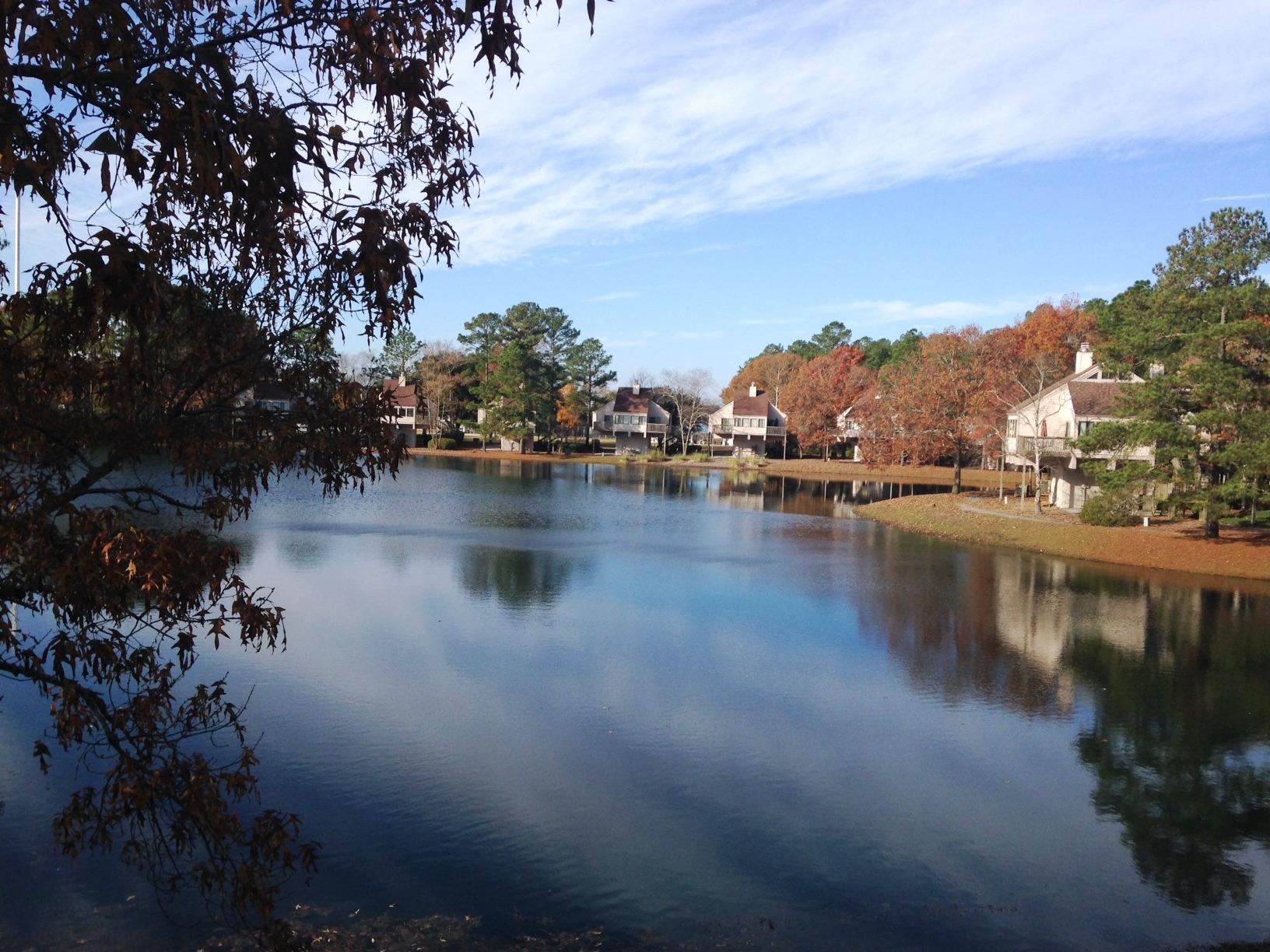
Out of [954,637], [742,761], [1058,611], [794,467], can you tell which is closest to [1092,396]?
[1058,611]

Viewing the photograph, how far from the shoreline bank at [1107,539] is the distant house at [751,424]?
2184 inches

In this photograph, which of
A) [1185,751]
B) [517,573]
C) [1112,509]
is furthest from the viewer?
[1112,509]

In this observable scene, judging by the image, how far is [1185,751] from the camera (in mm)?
16250

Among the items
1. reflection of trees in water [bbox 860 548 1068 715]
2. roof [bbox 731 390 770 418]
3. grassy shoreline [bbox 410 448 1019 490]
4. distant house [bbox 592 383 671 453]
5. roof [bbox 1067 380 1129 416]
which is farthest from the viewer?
distant house [bbox 592 383 671 453]

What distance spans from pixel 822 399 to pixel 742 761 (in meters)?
86.5

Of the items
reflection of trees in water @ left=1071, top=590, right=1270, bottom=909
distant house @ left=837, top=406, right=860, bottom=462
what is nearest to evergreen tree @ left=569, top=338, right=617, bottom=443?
distant house @ left=837, top=406, right=860, bottom=462

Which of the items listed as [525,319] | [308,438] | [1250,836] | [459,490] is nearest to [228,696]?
[308,438]

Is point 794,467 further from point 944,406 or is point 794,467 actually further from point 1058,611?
point 1058,611

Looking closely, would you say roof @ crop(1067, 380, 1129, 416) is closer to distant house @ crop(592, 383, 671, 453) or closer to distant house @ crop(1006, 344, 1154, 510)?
distant house @ crop(1006, 344, 1154, 510)

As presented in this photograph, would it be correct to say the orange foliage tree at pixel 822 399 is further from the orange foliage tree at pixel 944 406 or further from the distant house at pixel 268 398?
the distant house at pixel 268 398

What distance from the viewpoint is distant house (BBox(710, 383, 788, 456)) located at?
107 metres

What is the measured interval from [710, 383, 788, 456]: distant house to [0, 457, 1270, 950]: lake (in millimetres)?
77045

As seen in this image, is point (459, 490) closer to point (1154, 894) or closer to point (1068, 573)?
point (1068, 573)

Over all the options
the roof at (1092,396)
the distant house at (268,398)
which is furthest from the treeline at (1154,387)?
the distant house at (268,398)
